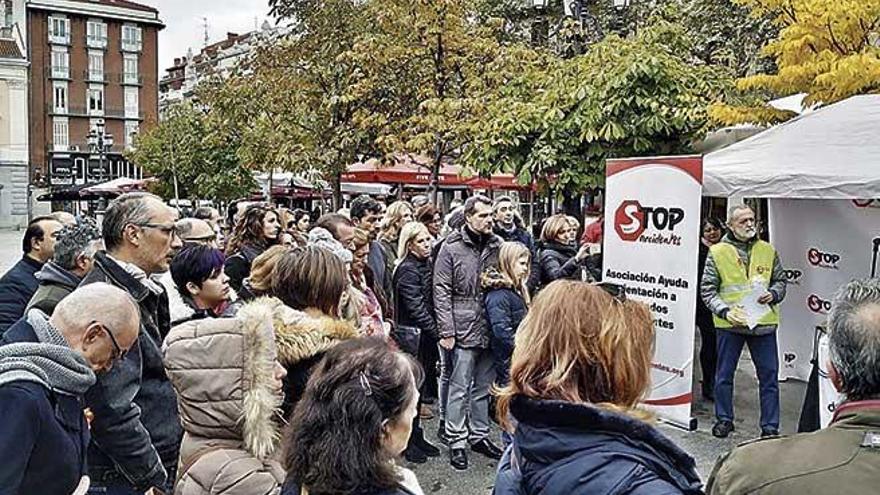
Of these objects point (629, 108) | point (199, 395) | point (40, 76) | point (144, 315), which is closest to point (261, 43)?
point (629, 108)

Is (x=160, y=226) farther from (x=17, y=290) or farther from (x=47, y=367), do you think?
(x=17, y=290)

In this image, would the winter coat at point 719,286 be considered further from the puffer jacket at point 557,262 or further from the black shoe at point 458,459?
the black shoe at point 458,459

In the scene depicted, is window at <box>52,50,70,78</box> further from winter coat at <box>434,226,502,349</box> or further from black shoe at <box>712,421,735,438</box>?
black shoe at <box>712,421,735,438</box>

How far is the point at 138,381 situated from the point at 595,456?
193 centimetres

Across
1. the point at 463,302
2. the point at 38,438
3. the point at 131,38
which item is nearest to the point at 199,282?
the point at 38,438

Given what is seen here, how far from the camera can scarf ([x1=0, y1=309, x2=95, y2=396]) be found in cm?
227

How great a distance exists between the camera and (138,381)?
2.99m

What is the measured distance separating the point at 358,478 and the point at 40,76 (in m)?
74.7

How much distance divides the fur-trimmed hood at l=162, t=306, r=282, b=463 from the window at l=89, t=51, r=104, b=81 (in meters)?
75.2

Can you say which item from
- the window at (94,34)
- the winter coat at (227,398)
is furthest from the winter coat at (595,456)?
the window at (94,34)

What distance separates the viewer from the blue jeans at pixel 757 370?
236 inches

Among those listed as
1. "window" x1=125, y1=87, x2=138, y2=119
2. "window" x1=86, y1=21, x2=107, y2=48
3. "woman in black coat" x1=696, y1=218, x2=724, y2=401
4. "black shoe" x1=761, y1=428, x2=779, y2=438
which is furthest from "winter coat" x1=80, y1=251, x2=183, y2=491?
"window" x1=86, y1=21, x2=107, y2=48

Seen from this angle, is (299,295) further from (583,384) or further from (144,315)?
(583,384)

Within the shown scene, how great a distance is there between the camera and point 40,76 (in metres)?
66.9
